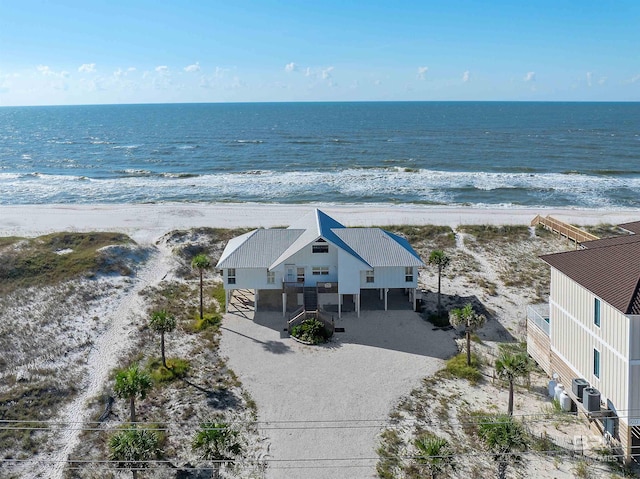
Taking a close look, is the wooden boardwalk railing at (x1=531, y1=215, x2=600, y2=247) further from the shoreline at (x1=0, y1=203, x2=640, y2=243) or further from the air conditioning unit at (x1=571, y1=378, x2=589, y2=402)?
the air conditioning unit at (x1=571, y1=378, x2=589, y2=402)

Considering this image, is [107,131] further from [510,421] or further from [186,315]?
[510,421]

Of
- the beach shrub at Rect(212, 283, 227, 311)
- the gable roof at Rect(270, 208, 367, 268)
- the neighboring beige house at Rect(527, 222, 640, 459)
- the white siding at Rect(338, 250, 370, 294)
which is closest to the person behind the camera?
the neighboring beige house at Rect(527, 222, 640, 459)

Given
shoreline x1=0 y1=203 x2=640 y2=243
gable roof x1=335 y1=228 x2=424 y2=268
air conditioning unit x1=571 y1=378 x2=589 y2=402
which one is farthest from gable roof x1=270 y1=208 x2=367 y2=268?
shoreline x1=0 y1=203 x2=640 y2=243

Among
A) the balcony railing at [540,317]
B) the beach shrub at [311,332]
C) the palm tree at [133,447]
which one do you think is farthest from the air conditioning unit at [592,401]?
the palm tree at [133,447]

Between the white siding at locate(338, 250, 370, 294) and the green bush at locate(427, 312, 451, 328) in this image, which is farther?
the white siding at locate(338, 250, 370, 294)

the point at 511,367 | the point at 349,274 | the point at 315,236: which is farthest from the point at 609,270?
the point at 315,236

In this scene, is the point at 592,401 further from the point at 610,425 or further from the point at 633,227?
the point at 633,227

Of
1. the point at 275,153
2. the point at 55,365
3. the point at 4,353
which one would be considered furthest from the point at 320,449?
the point at 275,153
